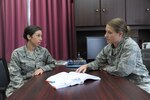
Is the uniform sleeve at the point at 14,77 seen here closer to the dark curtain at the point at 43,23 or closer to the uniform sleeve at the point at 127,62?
the uniform sleeve at the point at 127,62

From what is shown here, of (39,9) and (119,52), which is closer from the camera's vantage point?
(119,52)

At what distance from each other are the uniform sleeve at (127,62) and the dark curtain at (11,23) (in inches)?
72.4

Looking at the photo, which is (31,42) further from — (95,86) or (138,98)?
(138,98)

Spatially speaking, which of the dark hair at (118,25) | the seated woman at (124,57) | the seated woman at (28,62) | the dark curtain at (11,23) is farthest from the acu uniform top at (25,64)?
the dark curtain at (11,23)

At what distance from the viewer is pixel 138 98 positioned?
130 centimetres

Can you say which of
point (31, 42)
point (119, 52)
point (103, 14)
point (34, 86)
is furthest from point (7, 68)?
point (103, 14)

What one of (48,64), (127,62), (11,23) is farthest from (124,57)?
(11,23)

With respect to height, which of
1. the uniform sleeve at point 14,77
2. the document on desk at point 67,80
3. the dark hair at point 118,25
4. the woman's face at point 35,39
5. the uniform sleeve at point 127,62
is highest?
the dark hair at point 118,25

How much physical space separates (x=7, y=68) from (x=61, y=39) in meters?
1.16

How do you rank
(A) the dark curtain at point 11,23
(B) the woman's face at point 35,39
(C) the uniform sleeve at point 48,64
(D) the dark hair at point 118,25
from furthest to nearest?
(A) the dark curtain at point 11,23 < (B) the woman's face at point 35,39 < (C) the uniform sleeve at point 48,64 < (D) the dark hair at point 118,25

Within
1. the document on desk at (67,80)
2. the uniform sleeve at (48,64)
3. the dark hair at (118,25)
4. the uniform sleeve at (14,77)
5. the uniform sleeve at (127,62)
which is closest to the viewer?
the document on desk at (67,80)

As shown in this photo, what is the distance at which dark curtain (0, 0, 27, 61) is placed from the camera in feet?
11.1

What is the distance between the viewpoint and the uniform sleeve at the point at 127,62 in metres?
1.89

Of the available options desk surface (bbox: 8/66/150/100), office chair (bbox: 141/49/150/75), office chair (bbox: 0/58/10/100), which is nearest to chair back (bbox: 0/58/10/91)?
office chair (bbox: 0/58/10/100)
